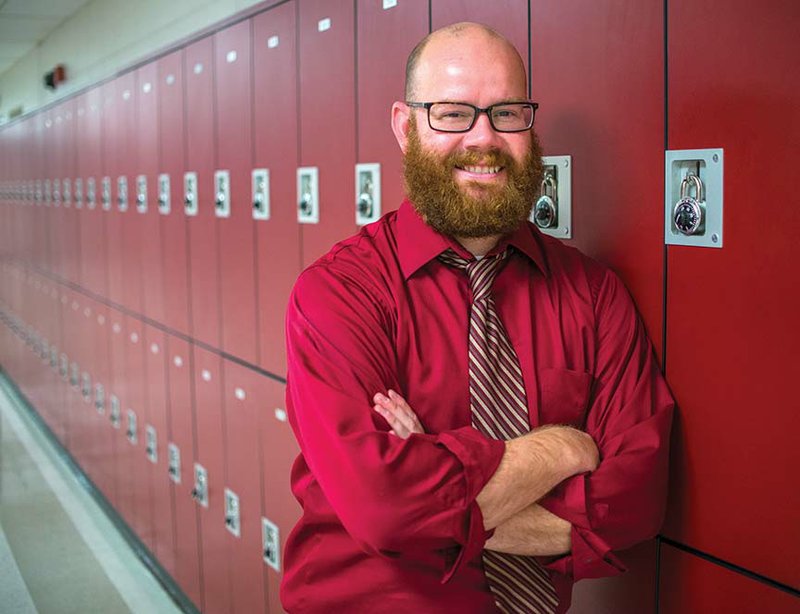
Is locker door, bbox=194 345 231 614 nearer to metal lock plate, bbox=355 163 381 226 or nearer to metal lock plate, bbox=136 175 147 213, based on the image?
metal lock plate, bbox=136 175 147 213

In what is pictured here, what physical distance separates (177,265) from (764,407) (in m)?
3.24

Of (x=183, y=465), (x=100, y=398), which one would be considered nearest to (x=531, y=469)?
(x=183, y=465)

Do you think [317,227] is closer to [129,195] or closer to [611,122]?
[611,122]

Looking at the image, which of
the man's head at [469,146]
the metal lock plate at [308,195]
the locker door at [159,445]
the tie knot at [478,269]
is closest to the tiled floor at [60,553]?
the locker door at [159,445]

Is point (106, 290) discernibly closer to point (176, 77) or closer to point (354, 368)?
point (176, 77)

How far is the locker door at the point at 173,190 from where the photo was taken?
13.8 feet

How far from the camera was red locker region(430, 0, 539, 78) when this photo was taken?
6.68 ft

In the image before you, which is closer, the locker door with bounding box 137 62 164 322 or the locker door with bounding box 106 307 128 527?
the locker door with bounding box 137 62 164 322

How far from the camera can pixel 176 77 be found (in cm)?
420

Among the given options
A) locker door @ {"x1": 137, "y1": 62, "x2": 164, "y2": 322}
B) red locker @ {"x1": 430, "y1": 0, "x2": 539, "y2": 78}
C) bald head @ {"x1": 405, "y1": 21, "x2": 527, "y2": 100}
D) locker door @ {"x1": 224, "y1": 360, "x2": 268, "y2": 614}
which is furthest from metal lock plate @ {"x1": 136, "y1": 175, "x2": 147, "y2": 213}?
bald head @ {"x1": 405, "y1": 21, "x2": 527, "y2": 100}

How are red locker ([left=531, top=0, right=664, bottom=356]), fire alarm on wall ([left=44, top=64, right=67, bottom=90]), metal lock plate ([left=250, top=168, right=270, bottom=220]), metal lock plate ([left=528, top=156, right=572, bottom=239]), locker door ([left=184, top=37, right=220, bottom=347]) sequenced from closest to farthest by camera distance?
red locker ([left=531, top=0, right=664, bottom=356]) → metal lock plate ([left=528, top=156, right=572, bottom=239]) → metal lock plate ([left=250, top=168, right=270, bottom=220]) → locker door ([left=184, top=37, right=220, bottom=347]) → fire alarm on wall ([left=44, top=64, right=67, bottom=90])

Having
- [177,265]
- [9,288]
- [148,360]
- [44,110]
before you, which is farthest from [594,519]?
[9,288]

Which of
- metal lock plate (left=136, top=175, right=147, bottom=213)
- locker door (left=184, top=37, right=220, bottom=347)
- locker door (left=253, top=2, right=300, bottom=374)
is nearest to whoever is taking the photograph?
locker door (left=253, top=2, right=300, bottom=374)

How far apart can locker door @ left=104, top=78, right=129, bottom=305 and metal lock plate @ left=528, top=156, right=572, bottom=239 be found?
146 inches
